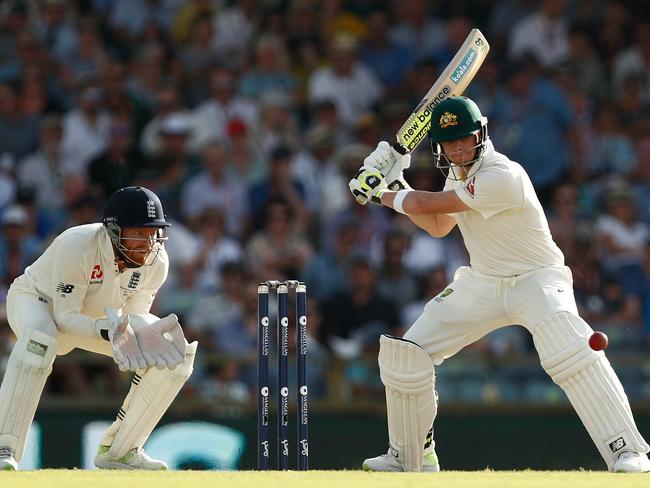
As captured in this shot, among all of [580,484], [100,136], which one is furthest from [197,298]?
[580,484]

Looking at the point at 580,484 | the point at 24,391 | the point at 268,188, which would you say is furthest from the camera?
the point at 268,188

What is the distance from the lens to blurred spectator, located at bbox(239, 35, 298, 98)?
33.6 ft

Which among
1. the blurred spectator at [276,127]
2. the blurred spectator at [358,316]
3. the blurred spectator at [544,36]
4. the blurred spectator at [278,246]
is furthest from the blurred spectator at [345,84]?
the blurred spectator at [358,316]

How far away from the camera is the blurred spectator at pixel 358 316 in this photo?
335 inches

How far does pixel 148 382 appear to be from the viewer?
20.2ft

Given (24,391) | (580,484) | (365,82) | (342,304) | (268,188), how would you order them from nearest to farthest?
(580,484)
(24,391)
(342,304)
(268,188)
(365,82)

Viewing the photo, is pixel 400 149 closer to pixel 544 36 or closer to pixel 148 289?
pixel 148 289

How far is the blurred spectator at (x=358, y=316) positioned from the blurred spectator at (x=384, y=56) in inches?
90.3

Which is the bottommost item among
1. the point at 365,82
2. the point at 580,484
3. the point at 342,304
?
the point at 580,484

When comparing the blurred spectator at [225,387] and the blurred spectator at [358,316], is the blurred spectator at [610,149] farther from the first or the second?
the blurred spectator at [225,387]

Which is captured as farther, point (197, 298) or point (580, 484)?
point (197, 298)

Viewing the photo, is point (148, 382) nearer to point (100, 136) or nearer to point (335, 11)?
point (100, 136)

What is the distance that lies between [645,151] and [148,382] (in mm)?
4873

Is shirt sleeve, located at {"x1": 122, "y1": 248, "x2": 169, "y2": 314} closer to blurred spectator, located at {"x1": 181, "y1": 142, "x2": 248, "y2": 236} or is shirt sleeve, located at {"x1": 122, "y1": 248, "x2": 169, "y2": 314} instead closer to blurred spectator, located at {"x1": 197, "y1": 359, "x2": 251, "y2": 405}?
blurred spectator, located at {"x1": 197, "y1": 359, "x2": 251, "y2": 405}
